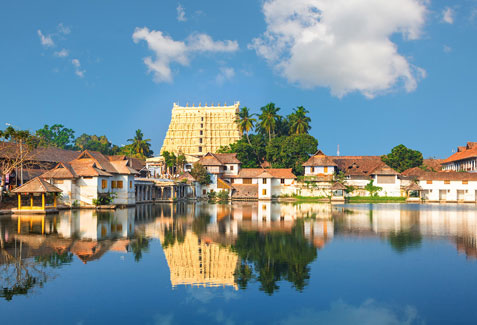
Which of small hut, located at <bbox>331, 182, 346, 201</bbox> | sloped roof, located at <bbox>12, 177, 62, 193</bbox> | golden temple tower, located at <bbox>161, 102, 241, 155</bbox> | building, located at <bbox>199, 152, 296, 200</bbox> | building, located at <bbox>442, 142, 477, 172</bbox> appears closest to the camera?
sloped roof, located at <bbox>12, 177, 62, 193</bbox>

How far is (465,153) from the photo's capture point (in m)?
74.6

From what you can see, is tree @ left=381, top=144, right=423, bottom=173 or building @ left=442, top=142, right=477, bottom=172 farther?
tree @ left=381, top=144, right=423, bottom=173

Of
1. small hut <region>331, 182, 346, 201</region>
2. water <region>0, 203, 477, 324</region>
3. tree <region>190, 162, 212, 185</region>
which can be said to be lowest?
water <region>0, 203, 477, 324</region>

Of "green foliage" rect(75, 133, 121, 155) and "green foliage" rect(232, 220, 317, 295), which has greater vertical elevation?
"green foliage" rect(75, 133, 121, 155)

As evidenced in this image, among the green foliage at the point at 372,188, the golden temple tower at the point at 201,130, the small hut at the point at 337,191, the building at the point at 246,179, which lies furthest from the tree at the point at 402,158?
the golden temple tower at the point at 201,130

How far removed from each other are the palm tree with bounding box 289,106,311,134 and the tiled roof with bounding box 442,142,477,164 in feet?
90.4

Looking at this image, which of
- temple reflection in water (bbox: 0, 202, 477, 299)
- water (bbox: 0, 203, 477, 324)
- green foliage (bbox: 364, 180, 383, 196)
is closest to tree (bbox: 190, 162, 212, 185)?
green foliage (bbox: 364, 180, 383, 196)

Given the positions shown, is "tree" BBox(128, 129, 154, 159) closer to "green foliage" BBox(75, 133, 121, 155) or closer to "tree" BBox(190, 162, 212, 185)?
"green foliage" BBox(75, 133, 121, 155)

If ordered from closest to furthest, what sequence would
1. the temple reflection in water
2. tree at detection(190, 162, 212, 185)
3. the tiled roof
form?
1. the temple reflection in water
2. tree at detection(190, 162, 212, 185)
3. the tiled roof

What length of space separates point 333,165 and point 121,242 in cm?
5308

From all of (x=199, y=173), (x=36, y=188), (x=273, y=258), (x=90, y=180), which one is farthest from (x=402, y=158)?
(x=273, y=258)

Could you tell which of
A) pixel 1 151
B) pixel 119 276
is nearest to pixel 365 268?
pixel 119 276

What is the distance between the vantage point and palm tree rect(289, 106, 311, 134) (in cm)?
8744

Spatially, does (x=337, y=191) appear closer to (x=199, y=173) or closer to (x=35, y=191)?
(x=199, y=173)
